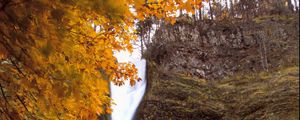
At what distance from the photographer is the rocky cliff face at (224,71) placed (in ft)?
50.6

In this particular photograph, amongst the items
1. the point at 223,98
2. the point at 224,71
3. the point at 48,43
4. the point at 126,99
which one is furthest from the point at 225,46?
the point at 48,43

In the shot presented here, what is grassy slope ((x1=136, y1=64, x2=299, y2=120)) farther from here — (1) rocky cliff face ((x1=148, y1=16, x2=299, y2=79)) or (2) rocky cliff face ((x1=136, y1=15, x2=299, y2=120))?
(1) rocky cliff face ((x1=148, y1=16, x2=299, y2=79))

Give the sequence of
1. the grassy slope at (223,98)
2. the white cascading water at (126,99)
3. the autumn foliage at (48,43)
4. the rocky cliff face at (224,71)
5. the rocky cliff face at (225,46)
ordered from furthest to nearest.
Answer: the rocky cliff face at (225,46) < the white cascading water at (126,99) < the rocky cliff face at (224,71) < the grassy slope at (223,98) < the autumn foliage at (48,43)

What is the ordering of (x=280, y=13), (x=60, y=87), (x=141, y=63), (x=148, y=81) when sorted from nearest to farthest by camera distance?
1. (x=60, y=87)
2. (x=148, y=81)
3. (x=141, y=63)
4. (x=280, y=13)

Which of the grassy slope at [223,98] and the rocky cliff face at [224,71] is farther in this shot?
the rocky cliff face at [224,71]

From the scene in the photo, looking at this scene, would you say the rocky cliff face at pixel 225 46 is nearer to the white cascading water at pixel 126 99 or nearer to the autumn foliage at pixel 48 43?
the white cascading water at pixel 126 99

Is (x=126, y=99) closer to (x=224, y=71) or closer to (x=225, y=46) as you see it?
(x=224, y=71)

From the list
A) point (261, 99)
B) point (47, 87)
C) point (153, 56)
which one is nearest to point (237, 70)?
point (153, 56)

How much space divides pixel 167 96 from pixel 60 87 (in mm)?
14106

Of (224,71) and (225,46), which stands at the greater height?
(225,46)

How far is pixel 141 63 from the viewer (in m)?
21.5

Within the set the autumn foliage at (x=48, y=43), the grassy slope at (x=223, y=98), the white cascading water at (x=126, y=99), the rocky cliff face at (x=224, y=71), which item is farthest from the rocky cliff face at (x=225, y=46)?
the autumn foliage at (x=48, y=43)

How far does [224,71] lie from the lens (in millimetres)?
22891

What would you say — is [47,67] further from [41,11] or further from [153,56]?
[153,56]
